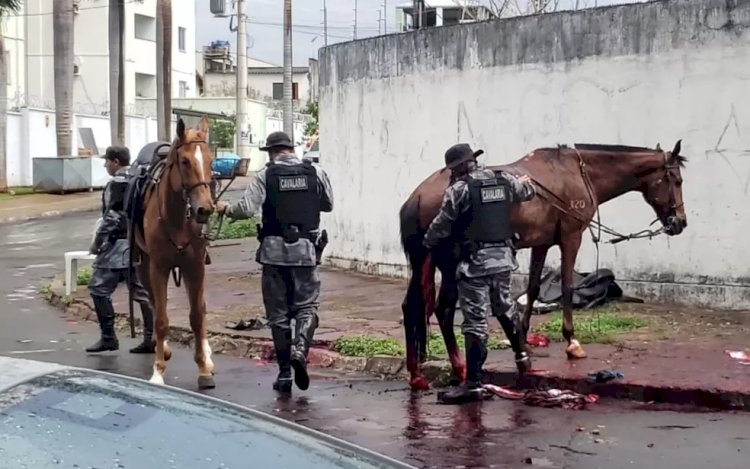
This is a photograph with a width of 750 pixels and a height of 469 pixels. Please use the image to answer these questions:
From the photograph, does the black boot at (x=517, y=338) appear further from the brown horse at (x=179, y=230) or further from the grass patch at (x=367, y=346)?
the brown horse at (x=179, y=230)

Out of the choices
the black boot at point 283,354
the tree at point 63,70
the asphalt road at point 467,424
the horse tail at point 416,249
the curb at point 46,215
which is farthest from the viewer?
the tree at point 63,70

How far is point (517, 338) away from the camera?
893 cm

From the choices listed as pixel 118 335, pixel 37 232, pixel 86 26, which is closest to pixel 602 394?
pixel 118 335

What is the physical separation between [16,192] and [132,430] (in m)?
33.7

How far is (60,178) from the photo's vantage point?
114ft

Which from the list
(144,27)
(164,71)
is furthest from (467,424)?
(144,27)

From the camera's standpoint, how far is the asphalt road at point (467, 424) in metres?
7.04

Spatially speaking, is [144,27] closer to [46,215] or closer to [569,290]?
[46,215]

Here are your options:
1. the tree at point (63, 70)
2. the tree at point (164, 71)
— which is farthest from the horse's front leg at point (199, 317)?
the tree at point (164, 71)

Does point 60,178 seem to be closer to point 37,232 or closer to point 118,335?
point 37,232

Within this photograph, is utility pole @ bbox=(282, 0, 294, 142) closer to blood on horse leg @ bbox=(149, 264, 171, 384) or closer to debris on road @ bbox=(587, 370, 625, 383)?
blood on horse leg @ bbox=(149, 264, 171, 384)

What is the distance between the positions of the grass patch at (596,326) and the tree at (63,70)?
26.1m

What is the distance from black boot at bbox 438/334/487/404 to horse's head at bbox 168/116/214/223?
224 centimetres

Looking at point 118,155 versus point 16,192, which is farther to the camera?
point 16,192
